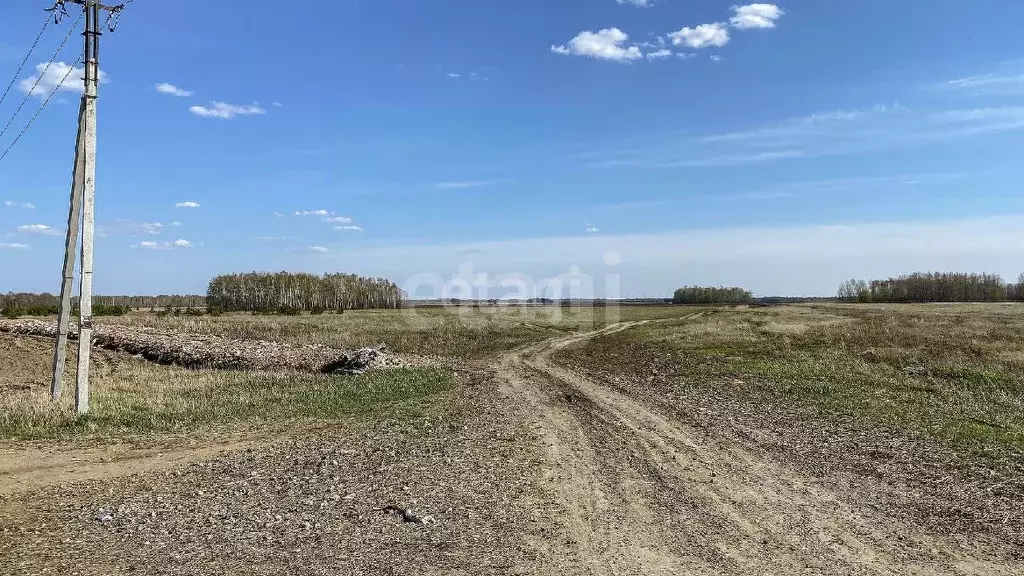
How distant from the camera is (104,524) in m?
8.73

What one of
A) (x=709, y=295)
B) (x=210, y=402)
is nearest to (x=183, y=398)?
(x=210, y=402)

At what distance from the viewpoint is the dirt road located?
731 cm

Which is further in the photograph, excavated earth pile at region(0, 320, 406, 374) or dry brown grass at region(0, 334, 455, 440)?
excavated earth pile at region(0, 320, 406, 374)

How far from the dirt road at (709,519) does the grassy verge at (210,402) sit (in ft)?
22.3

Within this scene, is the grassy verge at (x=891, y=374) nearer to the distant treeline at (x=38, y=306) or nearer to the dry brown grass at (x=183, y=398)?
the dry brown grass at (x=183, y=398)

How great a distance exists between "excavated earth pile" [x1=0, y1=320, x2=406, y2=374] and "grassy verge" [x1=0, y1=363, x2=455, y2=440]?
1.69 meters

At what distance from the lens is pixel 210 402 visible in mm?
19000

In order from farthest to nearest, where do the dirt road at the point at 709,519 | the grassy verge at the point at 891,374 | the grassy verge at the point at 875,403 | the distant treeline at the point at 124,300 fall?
the distant treeline at the point at 124,300, the grassy verge at the point at 891,374, the grassy verge at the point at 875,403, the dirt road at the point at 709,519

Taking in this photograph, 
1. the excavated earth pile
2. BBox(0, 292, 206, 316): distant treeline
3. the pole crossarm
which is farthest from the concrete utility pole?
BBox(0, 292, 206, 316): distant treeline

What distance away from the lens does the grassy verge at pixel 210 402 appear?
1532 cm

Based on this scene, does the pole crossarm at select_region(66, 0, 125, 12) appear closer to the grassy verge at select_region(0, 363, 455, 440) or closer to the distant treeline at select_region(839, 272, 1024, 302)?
the grassy verge at select_region(0, 363, 455, 440)

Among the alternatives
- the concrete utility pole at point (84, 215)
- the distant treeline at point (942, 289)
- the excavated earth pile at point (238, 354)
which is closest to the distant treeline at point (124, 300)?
the excavated earth pile at point (238, 354)

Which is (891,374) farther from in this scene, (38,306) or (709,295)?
(709,295)

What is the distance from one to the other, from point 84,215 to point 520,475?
12.2 m
